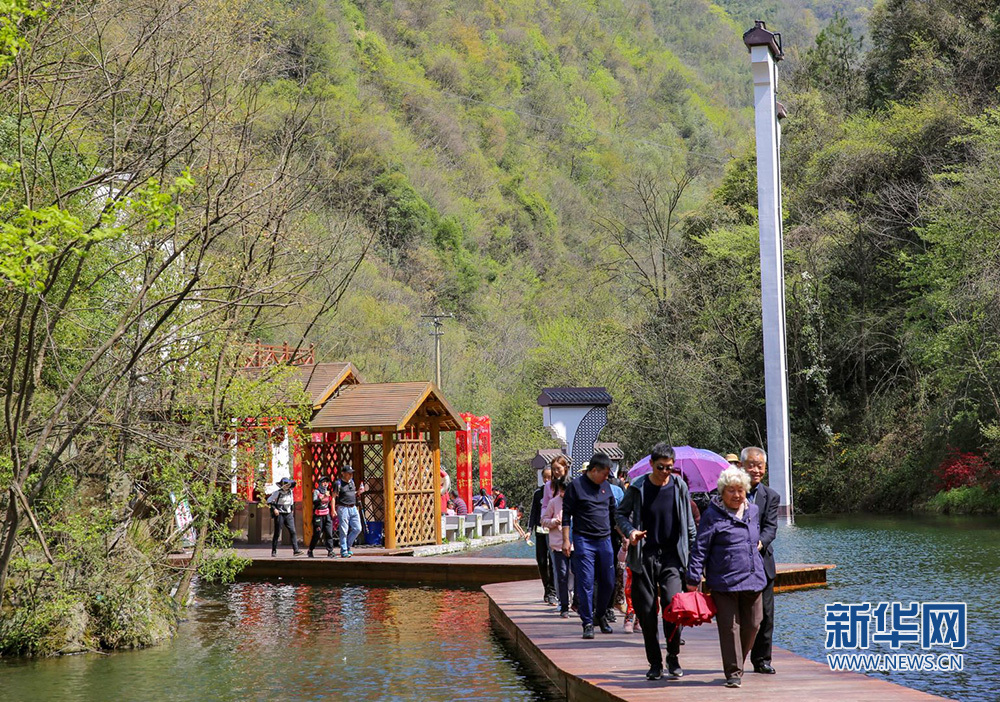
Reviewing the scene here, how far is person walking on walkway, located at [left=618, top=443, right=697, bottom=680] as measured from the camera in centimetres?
845

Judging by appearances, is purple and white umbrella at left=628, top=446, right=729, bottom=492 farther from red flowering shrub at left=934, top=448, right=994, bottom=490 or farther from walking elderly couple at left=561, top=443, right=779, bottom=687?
red flowering shrub at left=934, top=448, right=994, bottom=490

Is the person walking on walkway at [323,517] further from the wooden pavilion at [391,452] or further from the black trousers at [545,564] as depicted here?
the black trousers at [545,564]

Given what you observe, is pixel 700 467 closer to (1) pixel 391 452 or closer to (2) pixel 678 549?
(2) pixel 678 549

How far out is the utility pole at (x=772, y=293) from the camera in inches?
1185

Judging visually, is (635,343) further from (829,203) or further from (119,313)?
(119,313)

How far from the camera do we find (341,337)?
46.5 meters

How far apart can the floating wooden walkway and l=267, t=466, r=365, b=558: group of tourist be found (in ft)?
0.91

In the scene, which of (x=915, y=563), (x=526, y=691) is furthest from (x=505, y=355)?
(x=526, y=691)

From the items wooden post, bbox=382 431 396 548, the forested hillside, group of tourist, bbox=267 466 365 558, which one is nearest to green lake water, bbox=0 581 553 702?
the forested hillside

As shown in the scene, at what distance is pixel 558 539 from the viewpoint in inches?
454

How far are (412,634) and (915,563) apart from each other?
963cm

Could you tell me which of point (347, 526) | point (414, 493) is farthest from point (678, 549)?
point (414, 493)

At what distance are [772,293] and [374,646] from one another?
66.1 ft
